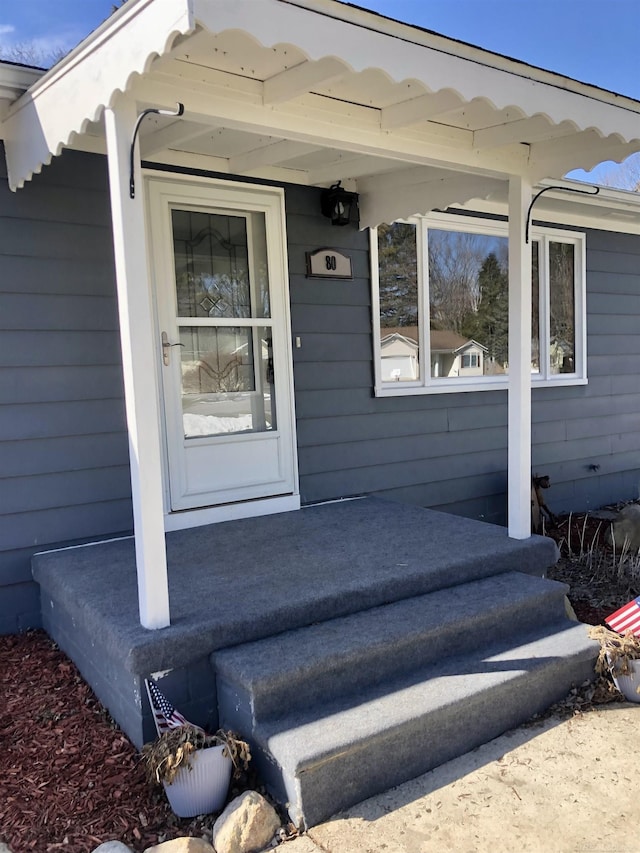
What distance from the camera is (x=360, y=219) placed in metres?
4.53

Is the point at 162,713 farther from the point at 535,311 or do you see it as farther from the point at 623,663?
the point at 535,311

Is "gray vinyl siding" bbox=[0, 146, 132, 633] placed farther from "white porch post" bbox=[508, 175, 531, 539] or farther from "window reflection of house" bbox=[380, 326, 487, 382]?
"white porch post" bbox=[508, 175, 531, 539]

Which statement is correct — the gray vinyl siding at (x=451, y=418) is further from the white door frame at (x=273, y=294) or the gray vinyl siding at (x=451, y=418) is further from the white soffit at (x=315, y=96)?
the white soffit at (x=315, y=96)

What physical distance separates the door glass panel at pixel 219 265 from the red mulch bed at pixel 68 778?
2094 mm

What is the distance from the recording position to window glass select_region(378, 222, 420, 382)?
15.8 ft

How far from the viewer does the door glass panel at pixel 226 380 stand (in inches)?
155

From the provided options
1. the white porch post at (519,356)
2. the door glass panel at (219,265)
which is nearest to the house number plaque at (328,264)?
the door glass panel at (219,265)

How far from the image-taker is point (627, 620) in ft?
9.64

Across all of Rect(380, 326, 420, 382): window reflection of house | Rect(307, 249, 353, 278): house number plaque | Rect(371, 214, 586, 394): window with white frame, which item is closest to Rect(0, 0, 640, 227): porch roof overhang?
Rect(307, 249, 353, 278): house number plaque

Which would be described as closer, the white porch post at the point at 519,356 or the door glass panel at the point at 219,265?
the white porch post at the point at 519,356

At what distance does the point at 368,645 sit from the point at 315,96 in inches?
87.4

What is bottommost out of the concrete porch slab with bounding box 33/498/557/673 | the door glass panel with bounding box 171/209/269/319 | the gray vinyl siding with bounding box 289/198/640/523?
the concrete porch slab with bounding box 33/498/557/673

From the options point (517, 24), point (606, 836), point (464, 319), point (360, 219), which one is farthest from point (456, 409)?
point (517, 24)

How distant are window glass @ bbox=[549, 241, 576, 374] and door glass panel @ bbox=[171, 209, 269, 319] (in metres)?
3.00
